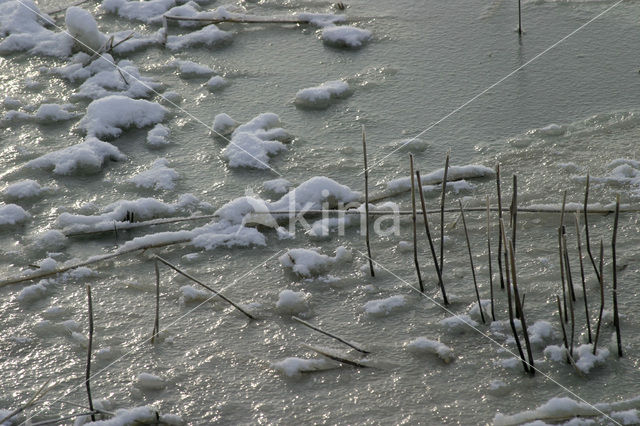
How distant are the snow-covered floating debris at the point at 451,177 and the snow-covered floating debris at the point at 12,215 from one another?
172 centimetres

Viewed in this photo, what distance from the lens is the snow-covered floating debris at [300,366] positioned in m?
2.63

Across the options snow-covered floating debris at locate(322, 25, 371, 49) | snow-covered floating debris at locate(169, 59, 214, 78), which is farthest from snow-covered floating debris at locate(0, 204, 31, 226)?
snow-covered floating debris at locate(322, 25, 371, 49)

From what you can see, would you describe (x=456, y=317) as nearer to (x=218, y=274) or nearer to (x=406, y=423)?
(x=406, y=423)

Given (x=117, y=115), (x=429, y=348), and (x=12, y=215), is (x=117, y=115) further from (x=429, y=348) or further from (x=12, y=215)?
(x=429, y=348)

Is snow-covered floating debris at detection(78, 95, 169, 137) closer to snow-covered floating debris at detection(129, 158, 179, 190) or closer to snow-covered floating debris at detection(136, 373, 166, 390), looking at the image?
snow-covered floating debris at detection(129, 158, 179, 190)

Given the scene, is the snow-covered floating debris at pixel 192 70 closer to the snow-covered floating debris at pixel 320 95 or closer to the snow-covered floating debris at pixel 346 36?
the snow-covered floating debris at pixel 320 95

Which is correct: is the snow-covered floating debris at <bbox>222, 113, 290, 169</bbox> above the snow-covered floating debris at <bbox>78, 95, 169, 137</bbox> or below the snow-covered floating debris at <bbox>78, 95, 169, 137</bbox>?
below

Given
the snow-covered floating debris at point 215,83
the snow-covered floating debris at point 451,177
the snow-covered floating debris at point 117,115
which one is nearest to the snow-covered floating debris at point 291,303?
the snow-covered floating debris at point 451,177

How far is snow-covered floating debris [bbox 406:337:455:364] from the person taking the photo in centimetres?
264

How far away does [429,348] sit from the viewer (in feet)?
8.79

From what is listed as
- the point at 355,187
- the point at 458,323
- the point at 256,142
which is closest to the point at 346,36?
the point at 256,142

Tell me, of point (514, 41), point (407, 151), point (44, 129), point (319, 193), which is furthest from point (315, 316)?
point (514, 41)

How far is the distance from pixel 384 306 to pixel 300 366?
45 centimetres

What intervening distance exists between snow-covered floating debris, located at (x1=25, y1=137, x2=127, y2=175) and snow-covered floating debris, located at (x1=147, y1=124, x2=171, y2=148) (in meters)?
0.17
